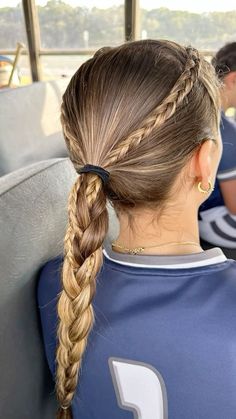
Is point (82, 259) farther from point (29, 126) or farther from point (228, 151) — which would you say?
point (29, 126)

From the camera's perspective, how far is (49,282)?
61 cm

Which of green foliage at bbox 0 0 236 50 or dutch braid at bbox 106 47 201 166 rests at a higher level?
dutch braid at bbox 106 47 201 166

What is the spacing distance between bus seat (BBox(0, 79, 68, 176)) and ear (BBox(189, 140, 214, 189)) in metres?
1.03

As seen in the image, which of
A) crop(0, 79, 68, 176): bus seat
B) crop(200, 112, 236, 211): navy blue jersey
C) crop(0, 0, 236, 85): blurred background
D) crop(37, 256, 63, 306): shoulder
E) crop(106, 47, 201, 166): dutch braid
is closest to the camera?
crop(106, 47, 201, 166): dutch braid

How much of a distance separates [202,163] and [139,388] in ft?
1.07

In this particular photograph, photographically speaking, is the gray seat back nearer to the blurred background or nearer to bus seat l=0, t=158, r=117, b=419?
bus seat l=0, t=158, r=117, b=419

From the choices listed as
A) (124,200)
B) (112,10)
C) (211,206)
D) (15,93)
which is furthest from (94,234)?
(112,10)

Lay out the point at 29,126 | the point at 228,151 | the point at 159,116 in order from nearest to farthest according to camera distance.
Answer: the point at 159,116
the point at 228,151
the point at 29,126

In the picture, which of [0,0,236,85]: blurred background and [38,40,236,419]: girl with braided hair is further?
[0,0,236,85]: blurred background

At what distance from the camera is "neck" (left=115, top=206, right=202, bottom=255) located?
0.57 metres

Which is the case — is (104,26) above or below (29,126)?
above

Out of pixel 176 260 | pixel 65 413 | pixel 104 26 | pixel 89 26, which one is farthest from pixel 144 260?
pixel 89 26

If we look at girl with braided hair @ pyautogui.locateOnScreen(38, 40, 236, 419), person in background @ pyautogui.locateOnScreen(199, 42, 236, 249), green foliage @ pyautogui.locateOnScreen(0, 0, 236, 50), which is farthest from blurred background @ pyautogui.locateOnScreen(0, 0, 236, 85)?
girl with braided hair @ pyautogui.locateOnScreen(38, 40, 236, 419)

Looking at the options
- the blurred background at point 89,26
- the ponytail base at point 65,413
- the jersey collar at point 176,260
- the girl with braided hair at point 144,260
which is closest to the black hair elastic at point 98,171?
the girl with braided hair at point 144,260
